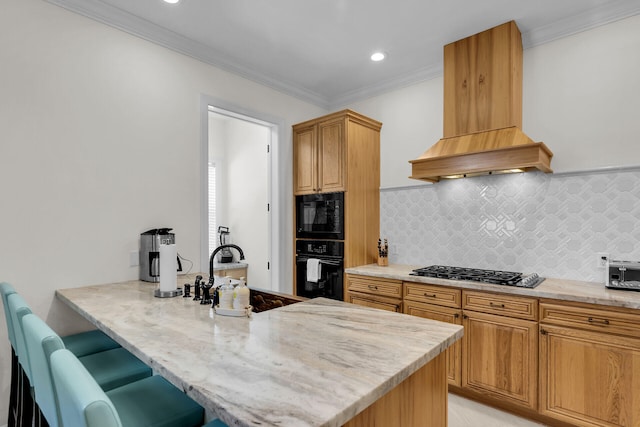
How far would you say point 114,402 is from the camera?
1320mm

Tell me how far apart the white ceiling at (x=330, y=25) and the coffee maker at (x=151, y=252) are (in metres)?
1.53

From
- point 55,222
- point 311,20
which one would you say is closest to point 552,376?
point 311,20

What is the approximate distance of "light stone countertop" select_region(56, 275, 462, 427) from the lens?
794mm

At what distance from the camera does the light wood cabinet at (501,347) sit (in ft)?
7.34

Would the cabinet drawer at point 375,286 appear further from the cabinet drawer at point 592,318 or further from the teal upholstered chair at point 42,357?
the teal upholstered chair at point 42,357

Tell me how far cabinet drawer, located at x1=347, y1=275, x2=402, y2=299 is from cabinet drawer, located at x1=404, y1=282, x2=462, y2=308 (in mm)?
95

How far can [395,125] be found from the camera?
3646 millimetres

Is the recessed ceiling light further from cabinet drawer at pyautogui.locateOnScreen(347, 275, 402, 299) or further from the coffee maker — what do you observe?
the coffee maker

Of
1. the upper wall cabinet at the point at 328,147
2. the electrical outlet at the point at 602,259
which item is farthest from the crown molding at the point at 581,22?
the electrical outlet at the point at 602,259

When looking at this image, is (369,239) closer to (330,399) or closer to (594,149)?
(594,149)

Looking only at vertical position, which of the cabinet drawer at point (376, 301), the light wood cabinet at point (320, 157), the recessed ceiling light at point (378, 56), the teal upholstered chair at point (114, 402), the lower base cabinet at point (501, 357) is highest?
the recessed ceiling light at point (378, 56)

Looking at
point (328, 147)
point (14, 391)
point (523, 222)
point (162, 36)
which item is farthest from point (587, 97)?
point (14, 391)

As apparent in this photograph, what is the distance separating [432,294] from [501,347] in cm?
57

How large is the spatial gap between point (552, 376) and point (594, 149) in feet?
5.37
